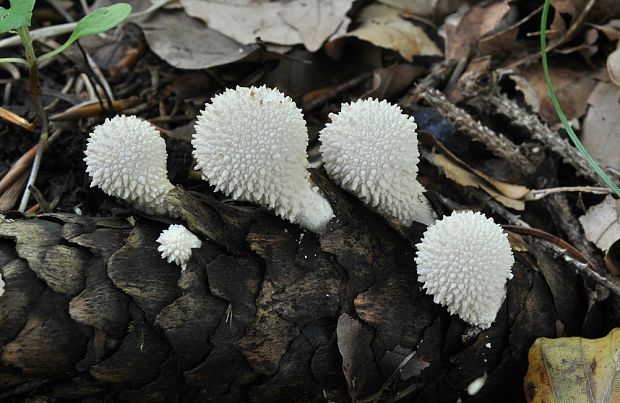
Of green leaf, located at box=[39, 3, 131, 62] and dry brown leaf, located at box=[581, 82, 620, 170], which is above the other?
green leaf, located at box=[39, 3, 131, 62]

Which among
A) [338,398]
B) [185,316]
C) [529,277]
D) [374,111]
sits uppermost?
[374,111]

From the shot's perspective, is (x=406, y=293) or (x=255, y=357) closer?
(x=255, y=357)

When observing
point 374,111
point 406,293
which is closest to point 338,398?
point 406,293

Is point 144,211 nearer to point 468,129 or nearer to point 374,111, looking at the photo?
point 374,111

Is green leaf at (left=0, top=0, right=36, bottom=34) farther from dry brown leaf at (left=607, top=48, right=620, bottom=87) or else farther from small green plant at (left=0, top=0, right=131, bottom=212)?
dry brown leaf at (left=607, top=48, right=620, bottom=87)

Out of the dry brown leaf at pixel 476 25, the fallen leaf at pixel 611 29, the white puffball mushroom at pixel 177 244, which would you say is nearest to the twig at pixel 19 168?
the white puffball mushroom at pixel 177 244

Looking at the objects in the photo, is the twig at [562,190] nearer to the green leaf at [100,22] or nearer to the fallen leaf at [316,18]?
the fallen leaf at [316,18]

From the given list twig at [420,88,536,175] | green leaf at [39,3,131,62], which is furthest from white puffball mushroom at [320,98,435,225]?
green leaf at [39,3,131,62]
